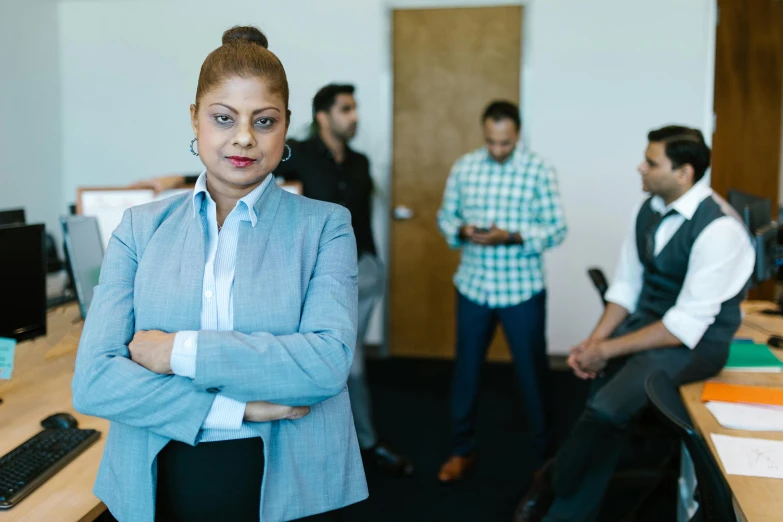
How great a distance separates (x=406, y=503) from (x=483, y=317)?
83cm

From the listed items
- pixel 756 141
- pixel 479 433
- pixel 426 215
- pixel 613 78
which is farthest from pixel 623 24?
pixel 479 433

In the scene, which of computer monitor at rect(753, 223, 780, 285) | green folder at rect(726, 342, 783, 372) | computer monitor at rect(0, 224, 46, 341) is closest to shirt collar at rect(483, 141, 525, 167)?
computer monitor at rect(753, 223, 780, 285)

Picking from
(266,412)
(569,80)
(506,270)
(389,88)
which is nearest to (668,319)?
(506,270)

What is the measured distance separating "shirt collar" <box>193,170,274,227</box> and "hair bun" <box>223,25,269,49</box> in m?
0.23

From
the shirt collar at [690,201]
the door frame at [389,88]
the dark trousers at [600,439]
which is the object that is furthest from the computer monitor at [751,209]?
the door frame at [389,88]

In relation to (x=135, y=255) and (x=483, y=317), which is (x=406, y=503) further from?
(x=135, y=255)

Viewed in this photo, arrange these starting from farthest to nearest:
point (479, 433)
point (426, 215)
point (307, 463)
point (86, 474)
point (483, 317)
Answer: point (426, 215) < point (479, 433) < point (483, 317) < point (86, 474) < point (307, 463)

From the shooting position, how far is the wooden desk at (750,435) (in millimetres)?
1303

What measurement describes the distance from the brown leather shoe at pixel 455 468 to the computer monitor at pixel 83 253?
1.60 m

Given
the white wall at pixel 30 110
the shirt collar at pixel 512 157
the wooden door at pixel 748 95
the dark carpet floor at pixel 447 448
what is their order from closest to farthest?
1. the dark carpet floor at pixel 447 448
2. the shirt collar at pixel 512 157
3. the wooden door at pixel 748 95
4. the white wall at pixel 30 110

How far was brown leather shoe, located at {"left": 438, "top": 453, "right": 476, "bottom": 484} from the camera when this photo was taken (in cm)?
293

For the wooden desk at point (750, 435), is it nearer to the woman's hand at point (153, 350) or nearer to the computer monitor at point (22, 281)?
the woman's hand at point (153, 350)

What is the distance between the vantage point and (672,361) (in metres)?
2.27

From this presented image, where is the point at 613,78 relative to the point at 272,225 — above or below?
above
